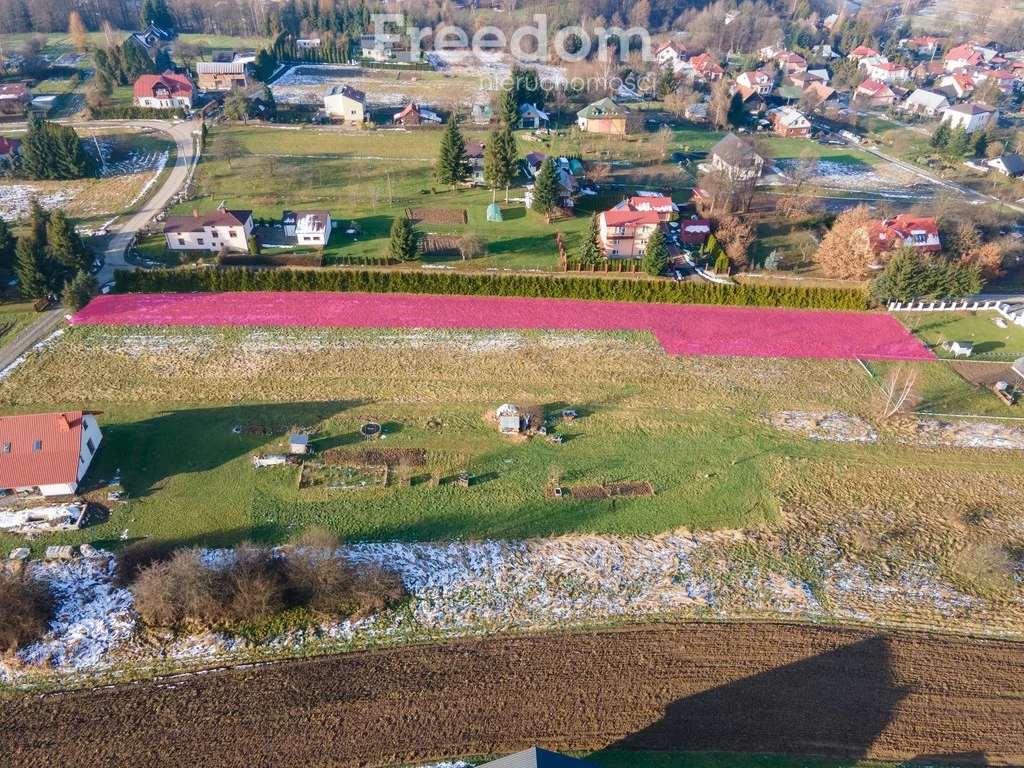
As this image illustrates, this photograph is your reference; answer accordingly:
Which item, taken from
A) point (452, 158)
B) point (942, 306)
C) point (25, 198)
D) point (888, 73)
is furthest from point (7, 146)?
point (888, 73)

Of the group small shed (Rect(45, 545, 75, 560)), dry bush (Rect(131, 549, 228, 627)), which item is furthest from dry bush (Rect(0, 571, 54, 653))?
dry bush (Rect(131, 549, 228, 627))

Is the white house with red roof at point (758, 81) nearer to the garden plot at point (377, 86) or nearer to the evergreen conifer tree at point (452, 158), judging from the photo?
the garden plot at point (377, 86)

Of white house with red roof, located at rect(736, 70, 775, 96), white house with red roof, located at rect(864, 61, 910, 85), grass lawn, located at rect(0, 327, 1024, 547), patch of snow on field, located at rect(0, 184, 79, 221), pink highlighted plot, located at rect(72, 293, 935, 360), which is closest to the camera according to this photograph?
grass lawn, located at rect(0, 327, 1024, 547)

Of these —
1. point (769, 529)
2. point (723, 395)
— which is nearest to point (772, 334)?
point (723, 395)

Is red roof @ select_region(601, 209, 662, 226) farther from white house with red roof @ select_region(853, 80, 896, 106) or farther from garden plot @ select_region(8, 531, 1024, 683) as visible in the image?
white house with red roof @ select_region(853, 80, 896, 106)

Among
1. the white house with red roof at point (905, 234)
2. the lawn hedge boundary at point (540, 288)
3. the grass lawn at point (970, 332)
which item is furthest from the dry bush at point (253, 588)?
the white house with red roof at point (905, 234)

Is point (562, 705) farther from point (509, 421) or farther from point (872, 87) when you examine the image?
point (872, 87)
